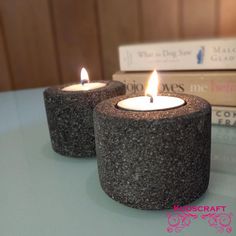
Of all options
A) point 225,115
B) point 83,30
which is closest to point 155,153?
point 225,115

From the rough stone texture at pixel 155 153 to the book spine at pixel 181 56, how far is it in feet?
0.74

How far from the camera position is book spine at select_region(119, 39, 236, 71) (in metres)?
0.49

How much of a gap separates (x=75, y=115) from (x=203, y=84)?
0.74 feet

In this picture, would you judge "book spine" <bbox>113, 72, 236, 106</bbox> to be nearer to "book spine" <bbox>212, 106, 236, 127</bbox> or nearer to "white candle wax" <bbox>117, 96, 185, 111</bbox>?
"book spine" <bbox>212, 106, 236, 127</bbox>

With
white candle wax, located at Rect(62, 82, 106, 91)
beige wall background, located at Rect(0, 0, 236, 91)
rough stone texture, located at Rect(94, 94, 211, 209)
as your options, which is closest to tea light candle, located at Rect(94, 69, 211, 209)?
rough stone texture, located at Rect(94, 94, 211, 209)

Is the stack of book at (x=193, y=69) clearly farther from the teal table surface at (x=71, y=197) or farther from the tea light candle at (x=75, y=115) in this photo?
the tea light candle at (x=75, y=115)

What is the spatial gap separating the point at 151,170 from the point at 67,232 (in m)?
0.09

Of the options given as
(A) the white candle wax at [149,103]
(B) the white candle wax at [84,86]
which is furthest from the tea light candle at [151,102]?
(B) the white candle wax at [84,86]

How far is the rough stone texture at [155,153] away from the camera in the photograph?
0.89 ft

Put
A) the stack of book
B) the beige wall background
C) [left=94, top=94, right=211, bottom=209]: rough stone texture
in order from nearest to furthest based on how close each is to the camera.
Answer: [left=94, top=94, right=211, bottom=209]: rough stone texture, the stack of book, the beige wall background

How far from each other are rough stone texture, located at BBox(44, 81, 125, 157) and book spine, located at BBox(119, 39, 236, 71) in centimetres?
16

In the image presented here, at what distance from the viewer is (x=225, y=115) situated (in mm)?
501

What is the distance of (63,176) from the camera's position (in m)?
0.38

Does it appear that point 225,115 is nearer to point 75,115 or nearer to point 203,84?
point 203,84
